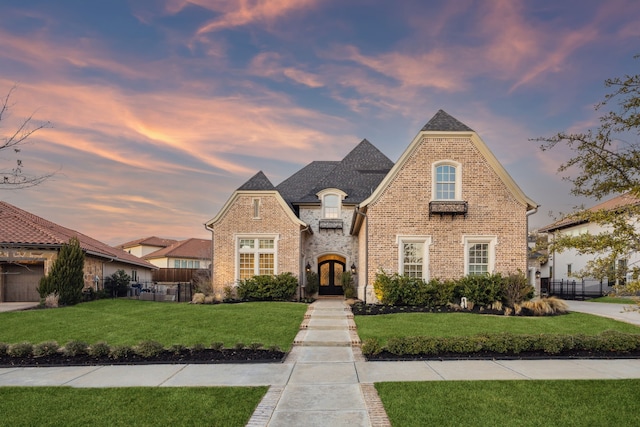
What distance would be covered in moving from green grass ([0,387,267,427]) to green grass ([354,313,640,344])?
16.9 ft

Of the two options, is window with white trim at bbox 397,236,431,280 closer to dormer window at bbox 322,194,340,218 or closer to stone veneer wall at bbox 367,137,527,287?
stone veneer wall at bbox 367,137,527,287

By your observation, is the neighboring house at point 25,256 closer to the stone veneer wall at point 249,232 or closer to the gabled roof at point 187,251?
the stone veneer wall at point 249,232

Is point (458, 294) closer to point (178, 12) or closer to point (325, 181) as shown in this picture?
point (325, 181)

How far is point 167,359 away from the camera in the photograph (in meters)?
8.47

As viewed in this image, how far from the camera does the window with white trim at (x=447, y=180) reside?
698 inches

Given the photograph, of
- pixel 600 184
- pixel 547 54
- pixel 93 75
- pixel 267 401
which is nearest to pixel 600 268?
pixel 600 184

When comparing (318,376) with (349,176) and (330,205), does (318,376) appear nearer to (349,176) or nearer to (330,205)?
(330,205)

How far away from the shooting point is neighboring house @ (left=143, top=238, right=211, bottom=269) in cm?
4969

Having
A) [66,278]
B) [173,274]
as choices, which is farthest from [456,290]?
[173,274]

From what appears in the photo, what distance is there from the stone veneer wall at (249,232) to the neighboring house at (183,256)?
30.1 meters

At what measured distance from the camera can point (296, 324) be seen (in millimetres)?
12523

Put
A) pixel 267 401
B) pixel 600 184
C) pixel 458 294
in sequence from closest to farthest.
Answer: pixel 267 401 < pixel 600 184 < pixel 458 294

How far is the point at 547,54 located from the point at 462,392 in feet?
39.6

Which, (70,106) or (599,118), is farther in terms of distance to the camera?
(70,106)
